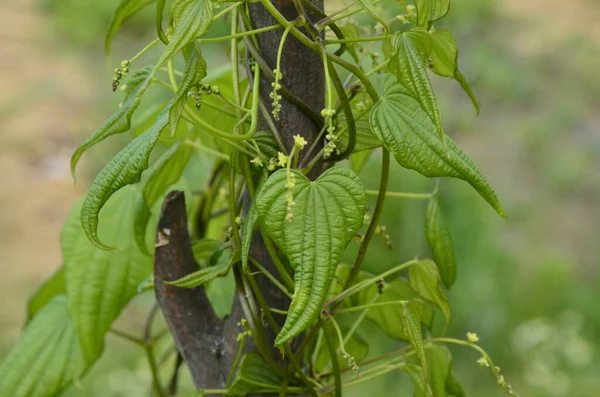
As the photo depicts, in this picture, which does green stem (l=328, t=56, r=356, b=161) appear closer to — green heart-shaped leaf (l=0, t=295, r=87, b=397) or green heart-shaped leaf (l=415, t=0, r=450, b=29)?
green heart-shaped leaf (l=415, t=0, r=450, b=29)

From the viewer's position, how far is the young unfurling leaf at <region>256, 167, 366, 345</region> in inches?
14.5

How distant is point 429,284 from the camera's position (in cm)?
51

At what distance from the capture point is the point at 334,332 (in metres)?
0.57

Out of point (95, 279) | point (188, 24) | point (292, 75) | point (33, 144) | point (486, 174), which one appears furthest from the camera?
point (33, 144)

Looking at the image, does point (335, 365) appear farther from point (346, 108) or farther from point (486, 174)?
point (486, 174)

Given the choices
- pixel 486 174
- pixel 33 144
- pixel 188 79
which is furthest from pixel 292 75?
pixel 33 144

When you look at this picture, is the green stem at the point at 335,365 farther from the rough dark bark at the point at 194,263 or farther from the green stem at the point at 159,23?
the green stem at the point at 159,23

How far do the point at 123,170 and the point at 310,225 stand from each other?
10cm

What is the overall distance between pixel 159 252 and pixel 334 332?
141 mm

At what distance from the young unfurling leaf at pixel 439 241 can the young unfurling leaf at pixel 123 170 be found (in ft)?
0.66

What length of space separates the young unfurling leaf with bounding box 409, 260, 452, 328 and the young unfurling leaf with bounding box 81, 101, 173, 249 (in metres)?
0.20

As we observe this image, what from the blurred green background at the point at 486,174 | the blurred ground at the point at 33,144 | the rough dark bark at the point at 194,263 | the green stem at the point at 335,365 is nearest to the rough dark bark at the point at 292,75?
the rough dark bark at the point at 194,263

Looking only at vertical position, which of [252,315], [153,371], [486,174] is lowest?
[486,174]

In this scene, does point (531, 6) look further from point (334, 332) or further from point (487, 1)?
point (334, 332)
